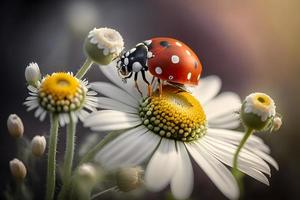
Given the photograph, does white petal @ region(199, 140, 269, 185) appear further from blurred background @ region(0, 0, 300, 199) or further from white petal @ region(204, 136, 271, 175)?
blurred background @ region(0, 0, 300, 199)

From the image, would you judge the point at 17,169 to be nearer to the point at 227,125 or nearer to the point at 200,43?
the point at 227,125

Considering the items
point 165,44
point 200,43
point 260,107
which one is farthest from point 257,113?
point 200,43

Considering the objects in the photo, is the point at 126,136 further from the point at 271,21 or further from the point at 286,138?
the point at 271,21

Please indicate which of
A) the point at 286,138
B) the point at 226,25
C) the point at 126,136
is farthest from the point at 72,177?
the point at 226,25

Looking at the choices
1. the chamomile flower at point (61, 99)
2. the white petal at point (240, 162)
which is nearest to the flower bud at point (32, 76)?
the chamomile flower at point (61, 99)

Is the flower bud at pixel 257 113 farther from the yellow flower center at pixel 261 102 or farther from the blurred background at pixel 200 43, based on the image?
the blurred background at pixel 200 43


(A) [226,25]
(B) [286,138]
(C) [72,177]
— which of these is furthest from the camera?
(A) [226,25]
